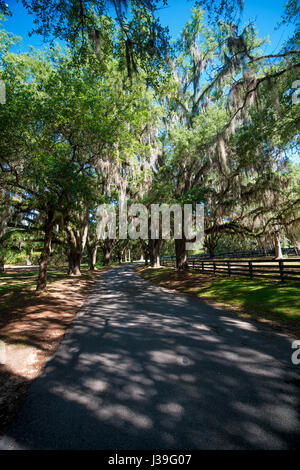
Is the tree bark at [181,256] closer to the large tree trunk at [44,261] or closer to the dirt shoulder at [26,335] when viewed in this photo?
the dirt shoulder at [26,335]

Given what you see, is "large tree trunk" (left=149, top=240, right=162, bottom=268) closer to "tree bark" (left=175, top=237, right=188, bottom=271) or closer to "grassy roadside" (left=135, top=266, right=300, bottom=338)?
"tree bark" (left=175, top=237, right=188, bottom=271)

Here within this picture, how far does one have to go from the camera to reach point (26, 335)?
5.24 meters

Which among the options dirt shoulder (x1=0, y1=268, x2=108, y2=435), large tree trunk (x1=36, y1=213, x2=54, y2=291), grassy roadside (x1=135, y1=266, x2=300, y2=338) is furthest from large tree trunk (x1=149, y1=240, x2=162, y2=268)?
dirt shoulder (x1=0, y1=268, x2=108, y2=435)

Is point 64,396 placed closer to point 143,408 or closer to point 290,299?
point 143,408

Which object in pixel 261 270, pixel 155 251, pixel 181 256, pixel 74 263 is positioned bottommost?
pixel 74 263

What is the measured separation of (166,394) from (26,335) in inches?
173

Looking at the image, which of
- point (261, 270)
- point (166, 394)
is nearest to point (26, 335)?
point (166, 394)

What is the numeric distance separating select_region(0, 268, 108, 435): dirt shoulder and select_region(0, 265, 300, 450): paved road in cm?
24

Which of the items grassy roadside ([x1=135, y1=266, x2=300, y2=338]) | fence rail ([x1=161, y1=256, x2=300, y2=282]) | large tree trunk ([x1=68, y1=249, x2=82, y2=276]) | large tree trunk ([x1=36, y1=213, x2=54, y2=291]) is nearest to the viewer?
grassy roadside ([x1=135, y1=266, x2=300, y2=338])

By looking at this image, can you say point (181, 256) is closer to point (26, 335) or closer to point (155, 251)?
point (155, 251)

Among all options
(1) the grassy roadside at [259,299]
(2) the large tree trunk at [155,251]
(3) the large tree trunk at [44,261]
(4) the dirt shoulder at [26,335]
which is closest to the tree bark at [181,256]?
(1) the grassy roadside at [259,299]

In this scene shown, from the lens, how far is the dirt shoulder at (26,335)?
9.82ft

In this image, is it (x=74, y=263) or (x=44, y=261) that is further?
(x=74, y=263)

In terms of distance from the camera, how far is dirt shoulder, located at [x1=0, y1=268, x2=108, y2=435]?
299 cm
